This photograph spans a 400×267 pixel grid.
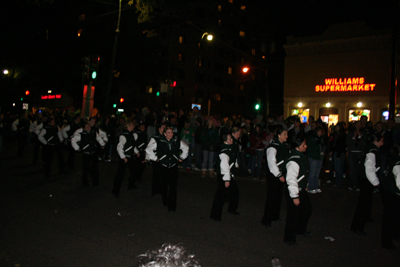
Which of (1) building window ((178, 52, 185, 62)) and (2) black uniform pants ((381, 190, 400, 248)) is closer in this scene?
(2) black uniform pants ((381, 190, 400, 248))

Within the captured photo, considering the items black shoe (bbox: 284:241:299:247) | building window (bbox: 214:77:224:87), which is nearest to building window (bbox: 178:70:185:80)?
building window (bbox: 214:77:224:87)

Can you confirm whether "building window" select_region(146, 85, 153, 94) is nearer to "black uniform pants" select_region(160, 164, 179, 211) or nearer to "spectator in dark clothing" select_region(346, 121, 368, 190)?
"spectator in dark clothing" select_region(346, 121, 368, 190)

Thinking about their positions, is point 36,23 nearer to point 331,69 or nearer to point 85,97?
point 85,97

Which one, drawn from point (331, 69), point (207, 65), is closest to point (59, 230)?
point (331, 69)

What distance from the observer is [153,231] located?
18.3 ft

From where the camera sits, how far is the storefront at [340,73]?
28141 mm

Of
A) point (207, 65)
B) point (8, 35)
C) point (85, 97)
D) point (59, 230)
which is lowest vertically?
point (59, 230)

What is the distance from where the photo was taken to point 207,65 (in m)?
55.8

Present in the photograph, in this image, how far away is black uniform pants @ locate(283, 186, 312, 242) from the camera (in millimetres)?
5129

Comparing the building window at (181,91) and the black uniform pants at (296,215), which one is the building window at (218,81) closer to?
the building window at (181,91)

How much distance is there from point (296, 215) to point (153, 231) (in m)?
2.37

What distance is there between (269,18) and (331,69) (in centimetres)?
4299

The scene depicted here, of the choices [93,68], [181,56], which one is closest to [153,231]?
[93,68]

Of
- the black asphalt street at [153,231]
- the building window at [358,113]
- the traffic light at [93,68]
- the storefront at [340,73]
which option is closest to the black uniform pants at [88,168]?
the black asphalt street at [153,231]
